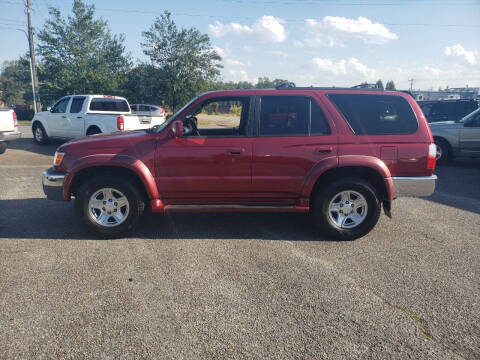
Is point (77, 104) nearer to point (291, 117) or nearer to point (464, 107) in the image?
point (291, 117)

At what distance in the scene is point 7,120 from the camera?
11375 mm

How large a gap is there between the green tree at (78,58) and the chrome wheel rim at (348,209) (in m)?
24.5

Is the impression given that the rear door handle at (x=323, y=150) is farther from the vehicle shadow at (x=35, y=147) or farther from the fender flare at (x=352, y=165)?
the vehicle shadow at (x=35, y=147)

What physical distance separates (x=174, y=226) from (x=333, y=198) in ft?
7.48

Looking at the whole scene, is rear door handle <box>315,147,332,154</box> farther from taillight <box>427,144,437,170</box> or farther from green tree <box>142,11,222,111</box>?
green tree <box>142,11,222,111</box>

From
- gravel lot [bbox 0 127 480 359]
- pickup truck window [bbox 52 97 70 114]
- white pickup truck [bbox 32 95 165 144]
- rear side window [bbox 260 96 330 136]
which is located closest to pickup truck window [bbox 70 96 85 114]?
white pickup truck [bbox 32 95 165 144]

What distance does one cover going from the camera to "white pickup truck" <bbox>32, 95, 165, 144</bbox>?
39.9 feet

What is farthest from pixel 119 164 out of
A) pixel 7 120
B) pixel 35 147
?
pixel 35 147

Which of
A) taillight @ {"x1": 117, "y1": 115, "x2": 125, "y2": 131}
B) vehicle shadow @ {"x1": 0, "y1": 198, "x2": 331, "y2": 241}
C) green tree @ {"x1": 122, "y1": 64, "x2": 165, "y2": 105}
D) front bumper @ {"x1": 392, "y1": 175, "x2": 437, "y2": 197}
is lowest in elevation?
vehicle shadow @ {"x1": 0, "y1": 198, "x2": 331, "y2": 241}

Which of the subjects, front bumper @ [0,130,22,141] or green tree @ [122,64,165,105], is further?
green tree @ [122,64,165,105]

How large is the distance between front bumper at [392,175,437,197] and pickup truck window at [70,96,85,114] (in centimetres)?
1129

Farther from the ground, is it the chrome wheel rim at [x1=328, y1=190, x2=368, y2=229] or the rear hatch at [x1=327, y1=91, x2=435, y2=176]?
the rear hatch at [x1=327, y1=91, x2=435, y2=176]

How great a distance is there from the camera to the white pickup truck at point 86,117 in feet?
39.9

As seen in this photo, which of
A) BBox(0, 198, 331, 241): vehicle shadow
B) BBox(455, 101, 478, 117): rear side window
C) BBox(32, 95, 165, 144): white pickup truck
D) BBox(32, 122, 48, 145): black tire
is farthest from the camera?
BBox(455, 101, 478, 117): rear side window
